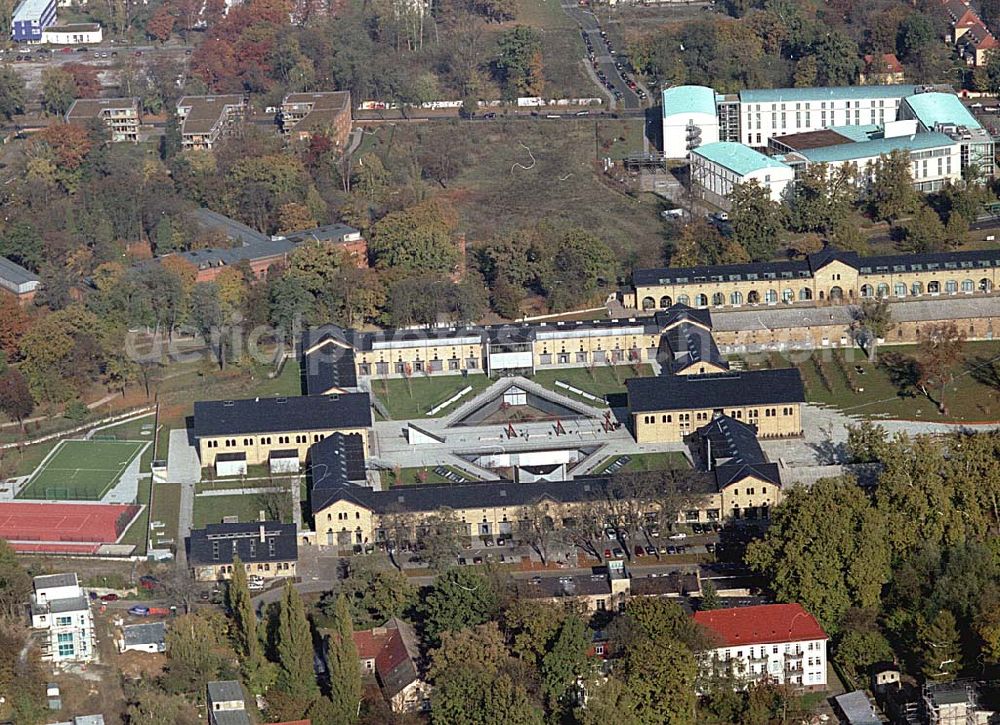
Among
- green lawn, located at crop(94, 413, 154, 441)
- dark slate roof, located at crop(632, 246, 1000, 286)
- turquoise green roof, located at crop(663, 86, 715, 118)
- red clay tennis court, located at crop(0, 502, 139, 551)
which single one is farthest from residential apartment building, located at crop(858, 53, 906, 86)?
red clay tennis court, located at crop(0, 502, 139, 551)

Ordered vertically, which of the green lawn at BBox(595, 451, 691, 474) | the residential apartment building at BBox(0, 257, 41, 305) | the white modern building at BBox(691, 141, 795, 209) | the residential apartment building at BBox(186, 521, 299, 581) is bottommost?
the residential apartment building at BBox(186, 521, 299, 581)

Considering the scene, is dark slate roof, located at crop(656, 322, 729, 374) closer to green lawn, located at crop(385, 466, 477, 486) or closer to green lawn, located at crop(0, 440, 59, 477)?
green lawn, located at crop(385, 466, 477, 486)

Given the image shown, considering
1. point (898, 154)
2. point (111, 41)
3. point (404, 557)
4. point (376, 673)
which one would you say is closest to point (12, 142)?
point (111, 41)

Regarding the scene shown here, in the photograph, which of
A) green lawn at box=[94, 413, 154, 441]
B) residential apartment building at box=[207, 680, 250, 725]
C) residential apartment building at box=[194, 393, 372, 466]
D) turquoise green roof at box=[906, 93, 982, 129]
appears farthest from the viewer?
turquoise green roof at box=[906, 93, 982, 129]

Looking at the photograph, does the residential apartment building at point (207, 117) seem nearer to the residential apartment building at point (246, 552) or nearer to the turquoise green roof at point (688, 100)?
the turquoise green roof at point (688, 100)

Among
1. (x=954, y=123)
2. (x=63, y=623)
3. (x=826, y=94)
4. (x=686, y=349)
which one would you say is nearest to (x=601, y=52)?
(x=826, y=94)

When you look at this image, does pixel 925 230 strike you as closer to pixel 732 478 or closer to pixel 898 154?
pixel 898 154

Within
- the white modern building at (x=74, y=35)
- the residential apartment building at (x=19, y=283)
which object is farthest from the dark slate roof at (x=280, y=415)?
the white modern building at (x=74, y=35)
